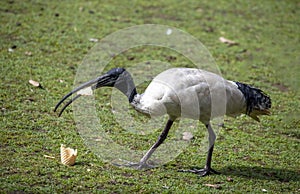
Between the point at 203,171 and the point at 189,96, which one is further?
the point at 203,171

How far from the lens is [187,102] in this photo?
6.36m

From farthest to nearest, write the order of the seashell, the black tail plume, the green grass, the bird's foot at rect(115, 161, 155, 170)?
the black tail plume → the bird's foot at rect(115, 161, 155, 170) → the seashell → the green grass

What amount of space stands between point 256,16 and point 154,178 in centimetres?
839

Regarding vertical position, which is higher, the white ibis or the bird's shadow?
the white ibis

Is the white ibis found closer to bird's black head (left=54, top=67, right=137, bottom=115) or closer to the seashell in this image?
bird's black head (left=54, top=67, right=137, bottom=115)

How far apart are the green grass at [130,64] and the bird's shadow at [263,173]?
0.01 metres

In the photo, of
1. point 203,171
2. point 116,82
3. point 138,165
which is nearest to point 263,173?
point 203,171

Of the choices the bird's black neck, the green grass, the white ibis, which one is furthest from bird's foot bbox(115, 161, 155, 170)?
the bird's black neck

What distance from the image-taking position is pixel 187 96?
250 inches

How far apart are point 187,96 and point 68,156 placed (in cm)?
167

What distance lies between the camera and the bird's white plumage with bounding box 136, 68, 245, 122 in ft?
20.7

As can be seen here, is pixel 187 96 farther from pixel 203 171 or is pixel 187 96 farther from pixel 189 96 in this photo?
pixel 203 171

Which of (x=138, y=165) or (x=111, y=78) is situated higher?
(x=111, y=78)

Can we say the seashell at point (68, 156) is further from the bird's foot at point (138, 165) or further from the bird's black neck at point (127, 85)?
the bird's black neck at point (127, 85)
